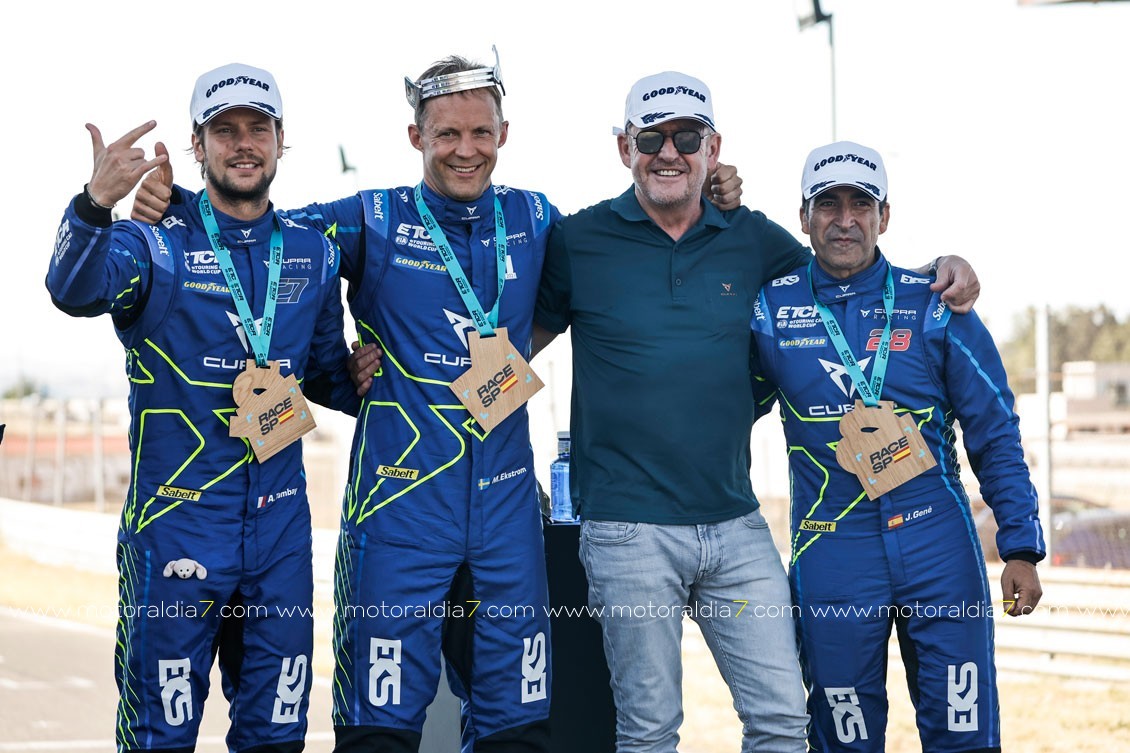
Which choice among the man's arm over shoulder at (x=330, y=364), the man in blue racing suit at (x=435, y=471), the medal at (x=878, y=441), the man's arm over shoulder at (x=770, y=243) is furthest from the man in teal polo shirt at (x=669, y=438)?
the man's arm over shoulder at (x=330, y=364)

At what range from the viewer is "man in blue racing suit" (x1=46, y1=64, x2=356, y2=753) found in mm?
3449

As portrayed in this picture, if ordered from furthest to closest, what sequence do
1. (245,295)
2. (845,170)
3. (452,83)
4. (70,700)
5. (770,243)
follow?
(70,700), (770,243), (845,170), (452,83), (245,295)

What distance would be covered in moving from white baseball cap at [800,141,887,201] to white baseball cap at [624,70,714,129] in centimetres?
37

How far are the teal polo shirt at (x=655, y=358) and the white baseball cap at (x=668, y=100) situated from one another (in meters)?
0.27

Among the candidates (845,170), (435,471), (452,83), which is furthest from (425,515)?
(845,170)

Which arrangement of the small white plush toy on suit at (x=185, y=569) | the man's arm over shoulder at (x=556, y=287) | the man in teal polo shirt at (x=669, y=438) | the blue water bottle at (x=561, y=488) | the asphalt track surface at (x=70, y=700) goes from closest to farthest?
1. the small white plush toy on suit at (x=185, y=569)
2. the man in teal polo shirt at (x=669, y=438)
3. the man's arm over shoulder at (x=556, y=287)
4. the blue water bottle at (x=561, y=488)
5. the asphalt track surface at (x=70, y=700)

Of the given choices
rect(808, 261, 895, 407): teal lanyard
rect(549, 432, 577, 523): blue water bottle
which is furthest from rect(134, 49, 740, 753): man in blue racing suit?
rect(808, 261, 895, 407): teal lanyard

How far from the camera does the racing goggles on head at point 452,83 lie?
373 cm

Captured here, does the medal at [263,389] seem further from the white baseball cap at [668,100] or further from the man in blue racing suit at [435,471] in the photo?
the white baseball cap at [668,100]

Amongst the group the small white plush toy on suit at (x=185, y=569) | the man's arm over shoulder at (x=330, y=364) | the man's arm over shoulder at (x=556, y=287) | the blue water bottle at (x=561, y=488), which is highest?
the man's arm over shoulder at (x=556, y=287)

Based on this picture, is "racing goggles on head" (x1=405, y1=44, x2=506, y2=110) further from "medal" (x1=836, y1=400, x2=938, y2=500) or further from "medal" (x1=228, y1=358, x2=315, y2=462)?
"medal" (x1=836, y1=400, x2=938, y2=500)

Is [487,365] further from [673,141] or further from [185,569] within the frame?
[185,569]

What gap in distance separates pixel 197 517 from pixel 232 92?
1269 mm

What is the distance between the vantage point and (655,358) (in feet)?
12.1
